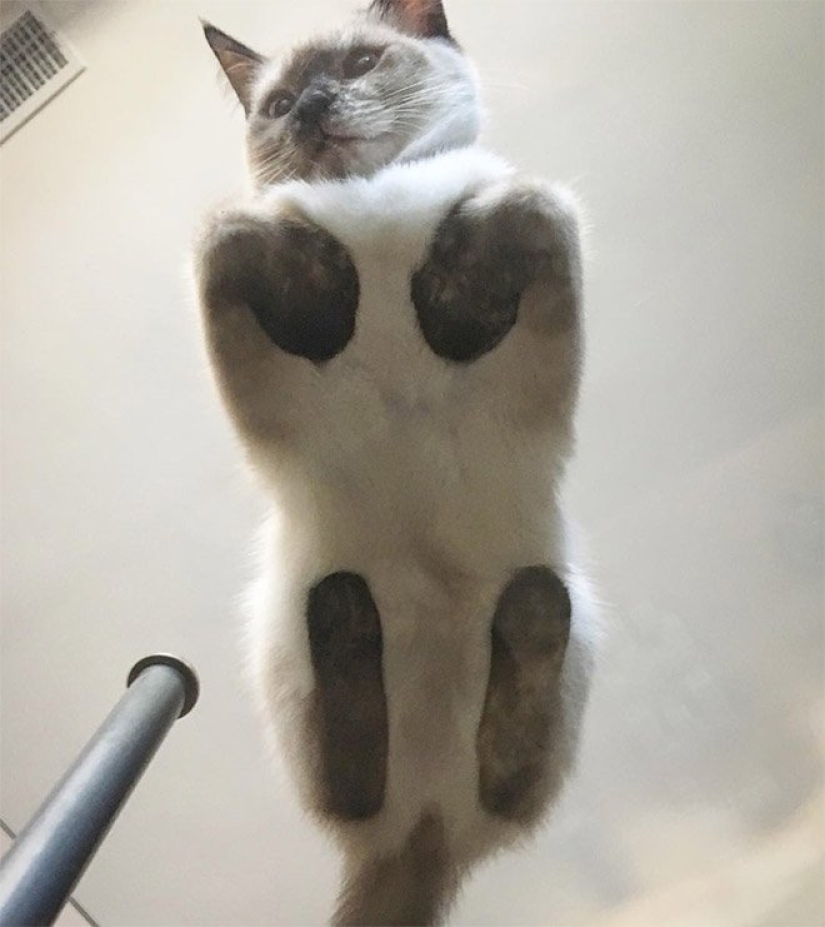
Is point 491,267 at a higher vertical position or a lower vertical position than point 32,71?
lower

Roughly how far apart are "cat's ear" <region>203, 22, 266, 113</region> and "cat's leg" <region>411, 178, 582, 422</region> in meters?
0.37

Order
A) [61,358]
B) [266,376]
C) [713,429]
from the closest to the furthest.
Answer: [266,376] < [713,429] < [61,358]

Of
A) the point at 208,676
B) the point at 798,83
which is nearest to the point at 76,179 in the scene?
the point at 208,676

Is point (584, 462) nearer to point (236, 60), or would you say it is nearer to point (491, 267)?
point (491, 267)

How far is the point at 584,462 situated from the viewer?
1317mm

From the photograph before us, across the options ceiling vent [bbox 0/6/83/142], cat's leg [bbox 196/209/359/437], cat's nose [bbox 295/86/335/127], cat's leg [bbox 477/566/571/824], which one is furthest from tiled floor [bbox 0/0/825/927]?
cat's leg [bbox 196/209/359/437]

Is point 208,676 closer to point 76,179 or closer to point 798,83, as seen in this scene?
point 76,179

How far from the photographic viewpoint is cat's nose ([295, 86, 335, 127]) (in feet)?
3.04

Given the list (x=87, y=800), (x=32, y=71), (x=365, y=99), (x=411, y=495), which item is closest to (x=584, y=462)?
(x=411, y=495)

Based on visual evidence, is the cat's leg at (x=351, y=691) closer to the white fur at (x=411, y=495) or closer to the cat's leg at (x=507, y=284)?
the white fur at (x=411, y=495)

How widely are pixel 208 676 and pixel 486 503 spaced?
2.07 feet

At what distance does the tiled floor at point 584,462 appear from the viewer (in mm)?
1251

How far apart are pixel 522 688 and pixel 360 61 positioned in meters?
0.61

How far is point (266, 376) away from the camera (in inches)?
34.4
